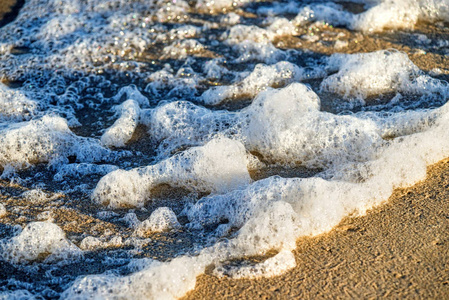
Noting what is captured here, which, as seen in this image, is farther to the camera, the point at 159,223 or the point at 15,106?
the point at 15,106

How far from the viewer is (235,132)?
9.84ft

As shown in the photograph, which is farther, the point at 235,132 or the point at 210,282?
the point at 235,132

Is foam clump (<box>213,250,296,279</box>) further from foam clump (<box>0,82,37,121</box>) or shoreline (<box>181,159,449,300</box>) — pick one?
foam clump (<box>0,82,37,121</box>)

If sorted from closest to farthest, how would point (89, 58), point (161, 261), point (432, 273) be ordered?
point (432, 273) < point (161, 261) < point (89, 58)

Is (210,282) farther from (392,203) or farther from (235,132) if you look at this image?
(235,132)

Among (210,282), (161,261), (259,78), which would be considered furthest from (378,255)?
(259,78)

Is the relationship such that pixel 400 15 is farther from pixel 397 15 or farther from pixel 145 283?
pixel 145 283

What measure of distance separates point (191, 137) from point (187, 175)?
450 mm

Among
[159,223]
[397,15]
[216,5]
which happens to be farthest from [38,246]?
[397,15]

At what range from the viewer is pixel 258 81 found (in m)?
3.47

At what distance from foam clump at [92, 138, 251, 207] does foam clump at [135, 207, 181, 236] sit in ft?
0.66

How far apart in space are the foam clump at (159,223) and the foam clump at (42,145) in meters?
0.75

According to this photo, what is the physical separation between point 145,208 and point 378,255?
118 centimetres

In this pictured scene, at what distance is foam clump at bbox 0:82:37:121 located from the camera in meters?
3.32
